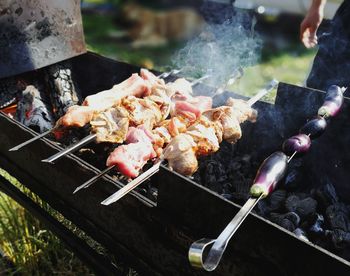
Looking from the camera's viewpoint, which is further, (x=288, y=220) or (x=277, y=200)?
(x=277, y=200)

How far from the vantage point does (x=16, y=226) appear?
365cm

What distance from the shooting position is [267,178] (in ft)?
6.25

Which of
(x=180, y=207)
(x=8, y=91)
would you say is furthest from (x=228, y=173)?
(x=8, y=91)

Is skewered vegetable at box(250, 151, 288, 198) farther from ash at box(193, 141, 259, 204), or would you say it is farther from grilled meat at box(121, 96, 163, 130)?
grilled meat at box(121, 96, 163, 130)

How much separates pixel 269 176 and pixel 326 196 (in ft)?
3.77

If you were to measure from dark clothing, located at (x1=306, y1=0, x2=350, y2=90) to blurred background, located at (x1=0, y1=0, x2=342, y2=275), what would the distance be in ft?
2.03

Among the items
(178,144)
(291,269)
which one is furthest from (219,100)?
(291,269)

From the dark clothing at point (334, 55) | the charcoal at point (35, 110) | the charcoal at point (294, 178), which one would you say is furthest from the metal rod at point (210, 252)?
the dark clothing at point (334, 55)

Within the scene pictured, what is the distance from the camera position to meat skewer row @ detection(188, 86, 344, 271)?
1493 mm

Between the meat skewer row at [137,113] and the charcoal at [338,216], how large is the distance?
1372 mm

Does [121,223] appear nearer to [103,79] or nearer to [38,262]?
[38,262]

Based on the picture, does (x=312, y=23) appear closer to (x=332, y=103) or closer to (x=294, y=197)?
(x=332, y=103)

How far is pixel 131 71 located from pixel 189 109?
1.03m

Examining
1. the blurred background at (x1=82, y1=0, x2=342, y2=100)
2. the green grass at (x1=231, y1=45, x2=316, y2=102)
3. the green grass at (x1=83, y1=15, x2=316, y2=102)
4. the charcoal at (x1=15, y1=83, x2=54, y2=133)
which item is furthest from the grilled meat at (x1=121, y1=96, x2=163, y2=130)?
the green grass at (x1=83, y1=15, x2=316, y2=102)
